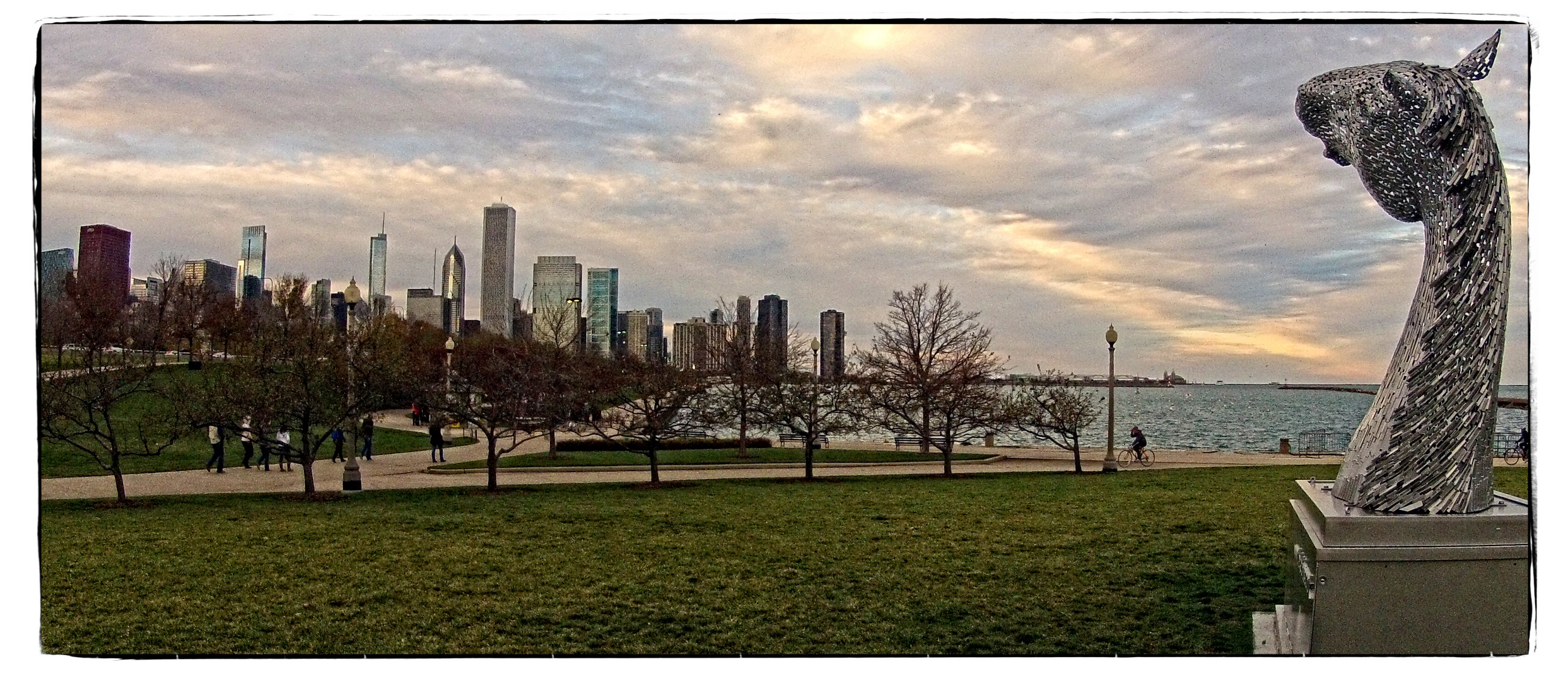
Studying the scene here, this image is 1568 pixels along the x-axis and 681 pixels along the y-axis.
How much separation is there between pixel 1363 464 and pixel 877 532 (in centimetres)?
520

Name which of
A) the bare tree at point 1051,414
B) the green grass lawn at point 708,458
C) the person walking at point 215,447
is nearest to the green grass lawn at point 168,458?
the person walking at point 215,447

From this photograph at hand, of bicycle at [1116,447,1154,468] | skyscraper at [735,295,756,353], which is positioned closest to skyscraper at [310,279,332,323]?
skyscraper at [735,295,756,353]

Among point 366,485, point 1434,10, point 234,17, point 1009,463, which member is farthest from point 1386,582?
point 1009,463

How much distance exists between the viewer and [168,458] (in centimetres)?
1881

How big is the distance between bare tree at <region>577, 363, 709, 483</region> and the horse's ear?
39.6 feet

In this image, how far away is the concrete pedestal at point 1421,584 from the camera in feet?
17.1

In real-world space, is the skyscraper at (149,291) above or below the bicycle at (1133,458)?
above

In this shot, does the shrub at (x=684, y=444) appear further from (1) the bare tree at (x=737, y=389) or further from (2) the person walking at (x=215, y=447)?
(2) the person walking at (x=215, y=447)

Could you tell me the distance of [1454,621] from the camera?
205 inches

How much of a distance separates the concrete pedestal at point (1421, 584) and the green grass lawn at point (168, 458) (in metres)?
15.4

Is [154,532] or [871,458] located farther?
[871,458]

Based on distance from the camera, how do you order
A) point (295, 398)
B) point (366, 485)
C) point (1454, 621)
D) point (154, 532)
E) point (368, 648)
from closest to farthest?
point (1454, 621), point (368, 648), point (154, 532), point (295, 398), point (366, 485)

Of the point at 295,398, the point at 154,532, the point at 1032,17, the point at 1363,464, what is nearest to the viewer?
the point at 1363,464

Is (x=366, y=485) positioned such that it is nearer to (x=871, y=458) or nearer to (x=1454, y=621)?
(x=871, y=458)
